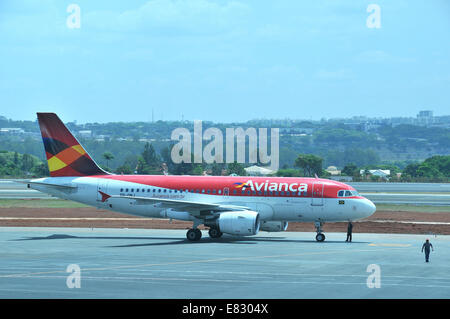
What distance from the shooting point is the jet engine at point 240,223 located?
154 feet

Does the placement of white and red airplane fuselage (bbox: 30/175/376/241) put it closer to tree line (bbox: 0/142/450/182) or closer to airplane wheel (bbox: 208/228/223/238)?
airplane wheel (bbox: 208/228/223/238)

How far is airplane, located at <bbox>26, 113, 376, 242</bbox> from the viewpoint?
160 ft

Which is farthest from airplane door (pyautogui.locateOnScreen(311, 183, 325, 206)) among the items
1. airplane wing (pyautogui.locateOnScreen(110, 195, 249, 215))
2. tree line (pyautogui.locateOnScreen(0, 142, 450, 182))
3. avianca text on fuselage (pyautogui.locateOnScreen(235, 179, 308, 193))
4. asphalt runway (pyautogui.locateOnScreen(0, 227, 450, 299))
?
tree line (pyautogui.locateOnScreen(0, 142, 450, 182))

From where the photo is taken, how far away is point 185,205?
48656mm

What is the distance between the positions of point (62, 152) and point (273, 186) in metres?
16.4

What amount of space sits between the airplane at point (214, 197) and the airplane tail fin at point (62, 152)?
75mm

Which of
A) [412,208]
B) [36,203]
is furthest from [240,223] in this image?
[36,203]

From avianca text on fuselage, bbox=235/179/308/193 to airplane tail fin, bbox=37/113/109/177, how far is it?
1153cm

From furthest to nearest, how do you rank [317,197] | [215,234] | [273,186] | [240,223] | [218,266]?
[215,234]
[273,186]
[317,197]
[240,223]
[218,266]

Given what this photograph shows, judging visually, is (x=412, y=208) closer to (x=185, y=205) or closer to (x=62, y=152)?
(x=185, y=205)

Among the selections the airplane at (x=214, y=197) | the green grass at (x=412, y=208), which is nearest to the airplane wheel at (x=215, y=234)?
the airplane at (x=214, y=197)

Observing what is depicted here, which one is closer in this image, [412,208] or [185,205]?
[185,205]

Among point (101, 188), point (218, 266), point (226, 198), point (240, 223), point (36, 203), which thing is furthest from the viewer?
point (36, 203)
